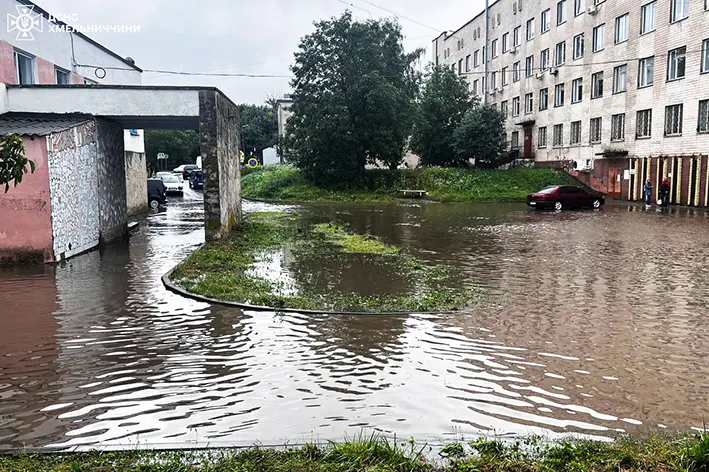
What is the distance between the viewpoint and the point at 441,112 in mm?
52375

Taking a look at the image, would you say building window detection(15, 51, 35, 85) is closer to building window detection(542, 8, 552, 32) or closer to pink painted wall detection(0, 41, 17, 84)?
pink painted wall detection(0, 41, 17, 84)

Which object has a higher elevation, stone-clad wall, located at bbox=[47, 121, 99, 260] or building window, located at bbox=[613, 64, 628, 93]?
building window, located at bbox=[613, 64, 628, 93]

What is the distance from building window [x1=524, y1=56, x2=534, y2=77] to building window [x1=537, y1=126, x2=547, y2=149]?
17.1 ft

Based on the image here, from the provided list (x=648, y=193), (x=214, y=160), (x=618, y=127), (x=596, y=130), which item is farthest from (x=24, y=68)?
(x=596, y=130)

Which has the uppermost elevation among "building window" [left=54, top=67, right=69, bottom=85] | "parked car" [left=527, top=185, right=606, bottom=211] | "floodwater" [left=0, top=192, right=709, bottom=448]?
"building window" [left=54, top=67, right=69, bottom=85]

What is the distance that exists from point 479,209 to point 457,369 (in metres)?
27.7

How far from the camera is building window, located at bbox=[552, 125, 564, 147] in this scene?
46.2 m

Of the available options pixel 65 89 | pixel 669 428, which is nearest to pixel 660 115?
pixel 65 89

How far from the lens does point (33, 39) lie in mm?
19297

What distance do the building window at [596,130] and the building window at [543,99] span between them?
6.96m

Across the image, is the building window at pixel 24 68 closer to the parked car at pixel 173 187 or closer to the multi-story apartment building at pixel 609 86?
the parked car at pixel 173 187

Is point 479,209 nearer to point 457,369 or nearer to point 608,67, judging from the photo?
point 608,67

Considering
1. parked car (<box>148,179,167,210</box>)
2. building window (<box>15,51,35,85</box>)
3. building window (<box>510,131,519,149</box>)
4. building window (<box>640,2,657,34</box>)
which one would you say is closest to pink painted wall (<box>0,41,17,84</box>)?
building window (<box>15,51,35,85</box>)

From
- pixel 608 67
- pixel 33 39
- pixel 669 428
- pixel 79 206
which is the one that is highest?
pixel 608 67
